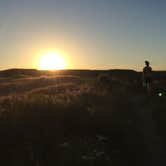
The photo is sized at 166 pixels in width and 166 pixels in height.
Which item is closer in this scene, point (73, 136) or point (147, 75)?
point (73, 136)

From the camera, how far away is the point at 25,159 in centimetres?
876

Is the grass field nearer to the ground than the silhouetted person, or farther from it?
nearer to the ground

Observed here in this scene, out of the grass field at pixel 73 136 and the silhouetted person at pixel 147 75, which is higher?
the silhouetted person at pixel 147 75

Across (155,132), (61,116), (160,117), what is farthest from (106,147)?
(160,117)

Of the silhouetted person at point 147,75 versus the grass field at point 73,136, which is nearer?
the grass field at point 73,136

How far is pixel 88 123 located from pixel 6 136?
2.66 meters

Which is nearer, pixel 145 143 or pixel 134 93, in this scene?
pixel 145 143

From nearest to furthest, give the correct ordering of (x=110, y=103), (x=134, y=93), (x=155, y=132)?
(x=155, y=132)
(x=110, y=103)
(x=134, y=93)

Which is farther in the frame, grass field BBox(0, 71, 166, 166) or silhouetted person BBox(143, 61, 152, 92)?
silhouetted person BBox(143, 61, 152, 92)

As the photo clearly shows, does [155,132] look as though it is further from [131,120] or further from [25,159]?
[25,159]

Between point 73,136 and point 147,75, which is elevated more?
point 147,75

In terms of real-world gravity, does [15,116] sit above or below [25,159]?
above

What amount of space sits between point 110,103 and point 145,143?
4.83 meters

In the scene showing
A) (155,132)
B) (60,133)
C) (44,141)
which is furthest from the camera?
(155,132)
